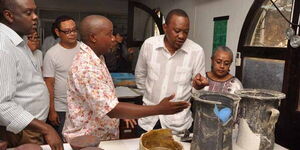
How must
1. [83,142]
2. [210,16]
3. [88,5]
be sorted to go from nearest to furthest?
[83,142] → [210,16] → [88,5]

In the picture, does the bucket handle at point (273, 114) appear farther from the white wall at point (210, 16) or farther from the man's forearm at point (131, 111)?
the white wall at point (210, 16)

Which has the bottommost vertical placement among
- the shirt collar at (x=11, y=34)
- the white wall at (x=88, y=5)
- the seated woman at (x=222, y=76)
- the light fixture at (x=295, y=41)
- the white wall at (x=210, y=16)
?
the seated woman at (x=222, y=76)

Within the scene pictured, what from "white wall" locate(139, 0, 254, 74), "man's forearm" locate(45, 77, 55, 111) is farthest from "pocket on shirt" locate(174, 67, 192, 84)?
A: "man's forearm" locate(45, 77, 55, 111)

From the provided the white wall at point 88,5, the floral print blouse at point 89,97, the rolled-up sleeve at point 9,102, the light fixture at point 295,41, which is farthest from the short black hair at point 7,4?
the white wall at point 88,5

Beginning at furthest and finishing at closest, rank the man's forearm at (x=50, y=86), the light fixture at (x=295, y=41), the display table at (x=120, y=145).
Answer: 1. the man's forearm at (x=50, y=86)
2. the light fixture at (x=295, y=41)
3. the display table at (x=120, y=145)

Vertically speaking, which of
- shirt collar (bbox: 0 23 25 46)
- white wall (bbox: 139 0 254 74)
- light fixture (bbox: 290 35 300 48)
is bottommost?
shirt collar (bbox: 0 23 25 46)

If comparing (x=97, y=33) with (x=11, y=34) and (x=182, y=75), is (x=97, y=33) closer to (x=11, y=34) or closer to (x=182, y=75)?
(x=11, y=34)

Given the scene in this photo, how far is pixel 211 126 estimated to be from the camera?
113 centimetres

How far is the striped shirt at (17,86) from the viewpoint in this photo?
1.11 metres

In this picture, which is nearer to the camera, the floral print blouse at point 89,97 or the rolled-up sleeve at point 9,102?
the rolled-up sleeve at point 9,102

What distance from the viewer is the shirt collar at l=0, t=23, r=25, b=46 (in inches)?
49.8

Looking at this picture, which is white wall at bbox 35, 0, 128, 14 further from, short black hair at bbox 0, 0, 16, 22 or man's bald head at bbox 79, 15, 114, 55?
man's bald head at bbox 79, 15, 114, 55

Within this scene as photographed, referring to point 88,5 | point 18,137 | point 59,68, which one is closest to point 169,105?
point 18,137

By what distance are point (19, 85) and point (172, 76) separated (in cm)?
109
